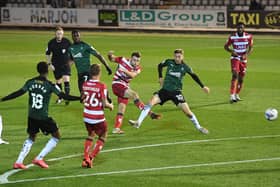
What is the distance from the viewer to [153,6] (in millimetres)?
54438

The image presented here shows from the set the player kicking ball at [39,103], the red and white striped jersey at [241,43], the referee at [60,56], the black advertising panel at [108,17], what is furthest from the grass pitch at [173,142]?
the black advertising panel at [108,17]

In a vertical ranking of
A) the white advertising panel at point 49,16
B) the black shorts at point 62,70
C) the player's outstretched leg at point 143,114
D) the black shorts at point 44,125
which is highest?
the black shorts at point 44,125

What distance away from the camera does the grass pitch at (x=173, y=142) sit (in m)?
12.0

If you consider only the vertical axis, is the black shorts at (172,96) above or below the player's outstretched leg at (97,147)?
above

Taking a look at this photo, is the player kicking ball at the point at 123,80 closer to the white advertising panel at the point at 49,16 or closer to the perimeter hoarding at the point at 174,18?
the perimeter hoarding at the point at 174,18

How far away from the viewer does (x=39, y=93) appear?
489 inches

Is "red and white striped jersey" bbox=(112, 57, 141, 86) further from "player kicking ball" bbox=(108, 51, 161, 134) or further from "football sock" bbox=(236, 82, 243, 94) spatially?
"football sock" bbox=(236, 82, 243, 94)

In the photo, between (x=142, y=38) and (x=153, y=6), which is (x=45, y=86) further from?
(x=153, y=6)

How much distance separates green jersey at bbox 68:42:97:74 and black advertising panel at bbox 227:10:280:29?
2878cm

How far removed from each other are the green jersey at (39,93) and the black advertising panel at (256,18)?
3570 centimetres

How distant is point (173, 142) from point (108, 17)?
37533 millimetres

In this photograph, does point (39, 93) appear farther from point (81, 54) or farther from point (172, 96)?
point (81, 54)

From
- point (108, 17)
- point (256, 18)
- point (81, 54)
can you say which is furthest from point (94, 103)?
point (108, 17)

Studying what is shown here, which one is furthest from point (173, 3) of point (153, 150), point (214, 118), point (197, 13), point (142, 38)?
point (153, 150)
